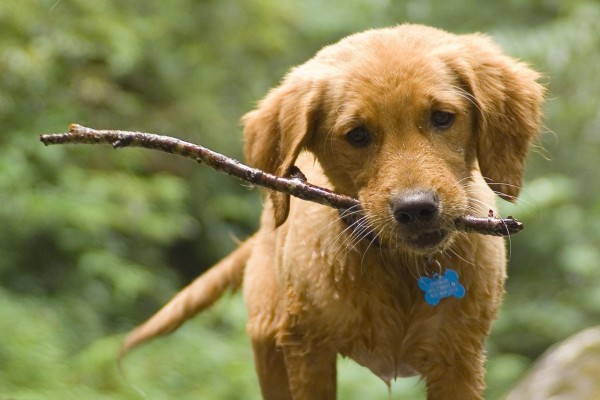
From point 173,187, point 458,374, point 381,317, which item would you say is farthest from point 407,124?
point 173,187

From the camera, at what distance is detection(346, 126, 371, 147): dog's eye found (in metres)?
3.59

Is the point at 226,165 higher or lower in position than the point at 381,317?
higher

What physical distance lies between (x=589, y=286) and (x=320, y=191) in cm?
592

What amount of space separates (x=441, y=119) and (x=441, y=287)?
2.08 feet

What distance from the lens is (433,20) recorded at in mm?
8898

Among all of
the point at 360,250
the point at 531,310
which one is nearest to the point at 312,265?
the point at 360,250

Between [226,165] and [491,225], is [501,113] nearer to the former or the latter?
[491,225]

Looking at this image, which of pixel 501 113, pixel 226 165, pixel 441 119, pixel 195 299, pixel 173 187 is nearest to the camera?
pixel 226 165

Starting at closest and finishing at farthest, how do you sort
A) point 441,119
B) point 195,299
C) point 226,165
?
point 226,165, point 441,119, point 195,299

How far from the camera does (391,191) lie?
3408mm

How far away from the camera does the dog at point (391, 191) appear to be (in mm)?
3523

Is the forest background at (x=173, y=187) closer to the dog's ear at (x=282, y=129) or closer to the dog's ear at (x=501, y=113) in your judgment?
the dog's ear at (x=282, y=129)

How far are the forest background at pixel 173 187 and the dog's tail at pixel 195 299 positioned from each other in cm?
110

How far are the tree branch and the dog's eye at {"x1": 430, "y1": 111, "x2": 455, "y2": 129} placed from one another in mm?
359
